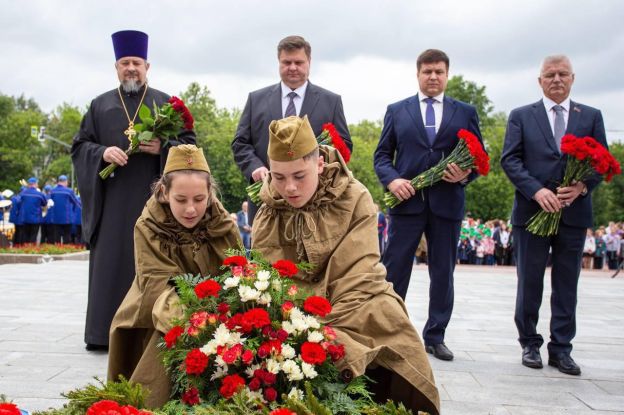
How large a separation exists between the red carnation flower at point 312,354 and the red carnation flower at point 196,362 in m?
0.41

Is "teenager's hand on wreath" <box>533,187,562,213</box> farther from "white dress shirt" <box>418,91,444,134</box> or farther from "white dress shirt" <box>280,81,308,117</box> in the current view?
"white dress shirt" <box>280,81,308,117</box>

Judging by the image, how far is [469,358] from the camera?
5.38 meters

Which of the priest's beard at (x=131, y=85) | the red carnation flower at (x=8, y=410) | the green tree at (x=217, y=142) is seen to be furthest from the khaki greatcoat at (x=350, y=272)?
the green tree at (x=217, y=142)

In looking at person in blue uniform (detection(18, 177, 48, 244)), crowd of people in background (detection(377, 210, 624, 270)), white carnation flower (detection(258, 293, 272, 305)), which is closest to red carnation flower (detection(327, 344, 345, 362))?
white carnation flower (detection(258, 293, 272, 305))

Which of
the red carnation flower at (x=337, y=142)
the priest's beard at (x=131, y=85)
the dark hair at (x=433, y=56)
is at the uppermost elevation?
the dark hair at (x=433, y=56)

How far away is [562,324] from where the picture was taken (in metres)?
5.00

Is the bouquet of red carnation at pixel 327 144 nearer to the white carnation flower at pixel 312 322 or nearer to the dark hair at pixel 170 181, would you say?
the dark hair at pixel 170 181

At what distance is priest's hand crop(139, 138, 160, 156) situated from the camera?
16.7 ft

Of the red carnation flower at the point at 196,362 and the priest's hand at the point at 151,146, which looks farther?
the priest's hand at the point at 151,146

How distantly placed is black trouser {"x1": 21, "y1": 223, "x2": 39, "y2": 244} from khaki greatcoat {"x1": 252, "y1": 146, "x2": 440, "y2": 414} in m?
18.5

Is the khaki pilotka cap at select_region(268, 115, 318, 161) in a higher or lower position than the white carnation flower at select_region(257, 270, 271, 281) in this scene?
higher

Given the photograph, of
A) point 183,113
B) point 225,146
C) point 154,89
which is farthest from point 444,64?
point 225,146

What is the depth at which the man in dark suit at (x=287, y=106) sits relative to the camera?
5.13 metres

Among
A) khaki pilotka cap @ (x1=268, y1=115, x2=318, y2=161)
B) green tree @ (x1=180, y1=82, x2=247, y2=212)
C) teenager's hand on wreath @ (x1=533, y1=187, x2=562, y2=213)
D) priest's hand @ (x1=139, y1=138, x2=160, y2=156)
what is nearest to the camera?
khaki pilotka cap @ (x1=268, y1=115, x2=318, y2=161)
